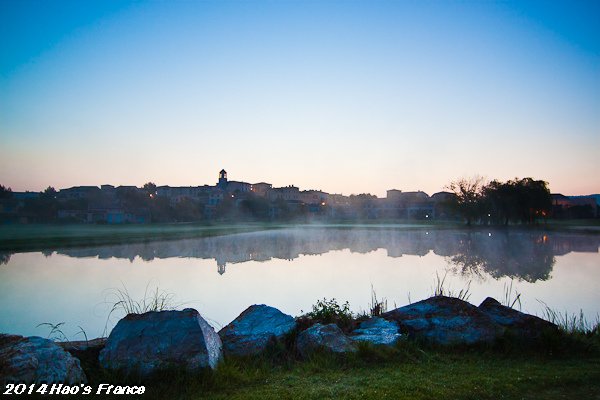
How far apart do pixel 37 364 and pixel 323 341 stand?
409 cm

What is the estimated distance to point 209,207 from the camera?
4220 inches

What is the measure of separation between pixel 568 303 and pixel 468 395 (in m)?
9.29

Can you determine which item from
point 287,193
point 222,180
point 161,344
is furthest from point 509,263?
point 287,193

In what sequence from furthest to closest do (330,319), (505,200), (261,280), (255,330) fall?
(505,200) < (261,280) < (330,319) < (255,330)

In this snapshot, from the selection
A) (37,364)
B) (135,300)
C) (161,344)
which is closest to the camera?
(37,364)

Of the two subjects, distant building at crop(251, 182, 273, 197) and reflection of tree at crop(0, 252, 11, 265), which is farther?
distant building at crop(251, 182, 273, 197)

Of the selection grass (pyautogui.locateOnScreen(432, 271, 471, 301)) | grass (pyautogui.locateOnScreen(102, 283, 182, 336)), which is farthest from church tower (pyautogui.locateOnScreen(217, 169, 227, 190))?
grass (pyautogui.locateOnScreen(432, 271, 471, 301))

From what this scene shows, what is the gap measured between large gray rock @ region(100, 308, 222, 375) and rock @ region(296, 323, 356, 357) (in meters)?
1.45

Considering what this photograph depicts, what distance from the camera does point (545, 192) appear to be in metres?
60.1

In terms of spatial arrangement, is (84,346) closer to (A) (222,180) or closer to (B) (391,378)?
(B) (391,378)

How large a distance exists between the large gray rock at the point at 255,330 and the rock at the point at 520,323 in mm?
4113

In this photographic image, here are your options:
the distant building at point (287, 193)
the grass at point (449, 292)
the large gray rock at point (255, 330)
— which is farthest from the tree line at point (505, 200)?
the distant building at point (287, 193)

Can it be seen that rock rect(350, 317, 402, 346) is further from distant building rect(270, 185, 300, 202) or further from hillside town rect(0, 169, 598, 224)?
distant building rect(270, 185, 300, 202)

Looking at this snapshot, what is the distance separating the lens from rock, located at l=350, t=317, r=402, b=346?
6816mm
